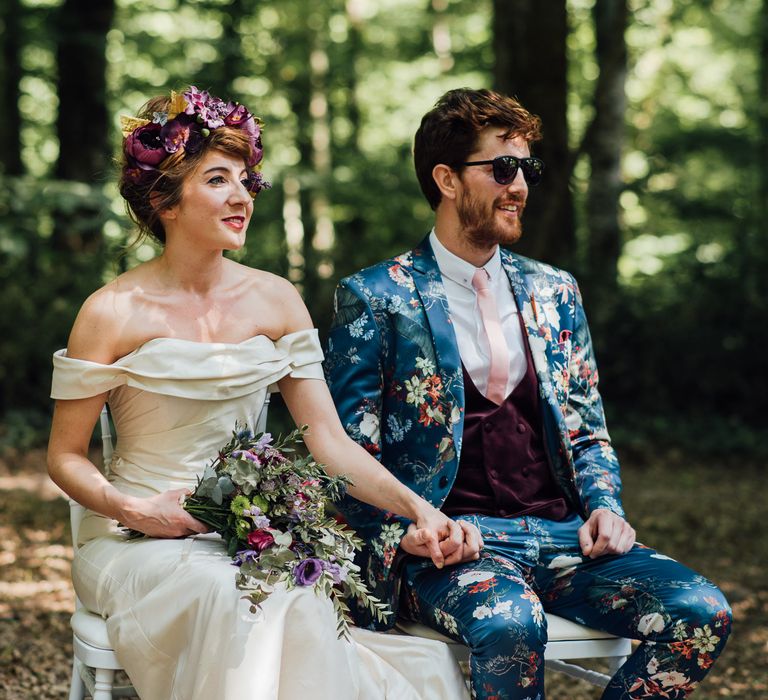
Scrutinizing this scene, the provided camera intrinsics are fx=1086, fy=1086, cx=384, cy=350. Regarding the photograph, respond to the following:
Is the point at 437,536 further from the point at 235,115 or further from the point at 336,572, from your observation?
the point at 235,115

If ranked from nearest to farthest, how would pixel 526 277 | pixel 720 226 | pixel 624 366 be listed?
pixel 526 277, pixel 624 366, pixel 720 226

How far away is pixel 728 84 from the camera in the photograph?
1912 cm

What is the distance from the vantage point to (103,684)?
2.62m

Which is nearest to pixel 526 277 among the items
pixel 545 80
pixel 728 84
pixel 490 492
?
pixel 490 492

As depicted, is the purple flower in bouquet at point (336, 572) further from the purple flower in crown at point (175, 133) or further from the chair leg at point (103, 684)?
the purple flower in crown at point (175, 133)

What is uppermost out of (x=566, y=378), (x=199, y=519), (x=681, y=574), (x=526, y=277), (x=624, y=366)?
(x=526, y=277)

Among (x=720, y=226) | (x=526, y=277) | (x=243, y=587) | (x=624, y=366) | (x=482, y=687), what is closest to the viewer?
(x=243, y=587)

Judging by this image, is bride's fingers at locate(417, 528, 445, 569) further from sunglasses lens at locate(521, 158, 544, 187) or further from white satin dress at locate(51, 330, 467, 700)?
sunglasses lens at locate(521, 158, 544, 187)

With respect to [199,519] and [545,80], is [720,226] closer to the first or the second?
[545,80]

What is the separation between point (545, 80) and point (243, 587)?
18.4ft

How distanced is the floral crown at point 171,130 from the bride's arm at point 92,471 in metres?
0.41

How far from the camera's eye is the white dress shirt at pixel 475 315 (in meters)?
3.17

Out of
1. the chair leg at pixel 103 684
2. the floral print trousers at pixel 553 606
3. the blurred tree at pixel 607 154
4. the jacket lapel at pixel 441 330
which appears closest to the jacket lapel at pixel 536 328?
the jacket lapel at pixel 441 330

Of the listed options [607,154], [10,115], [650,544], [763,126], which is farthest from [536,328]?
[10,115]
